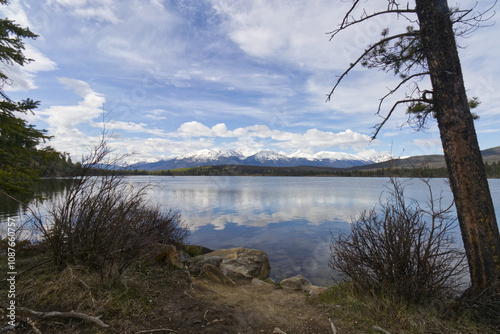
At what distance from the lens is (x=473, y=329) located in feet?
13.7

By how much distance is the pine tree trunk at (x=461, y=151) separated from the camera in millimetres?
4676

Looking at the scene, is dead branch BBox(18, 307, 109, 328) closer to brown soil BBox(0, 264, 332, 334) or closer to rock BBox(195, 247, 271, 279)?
brown soil BBox(0, 264, 332, 334)

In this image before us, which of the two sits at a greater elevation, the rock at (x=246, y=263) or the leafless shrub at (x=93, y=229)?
the leafless shrub at (x=93, y=229)

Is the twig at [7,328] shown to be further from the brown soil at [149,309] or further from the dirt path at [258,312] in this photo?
the dirt path at [258,312]

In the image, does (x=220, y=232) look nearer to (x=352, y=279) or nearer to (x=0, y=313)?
(x=352, y=279)

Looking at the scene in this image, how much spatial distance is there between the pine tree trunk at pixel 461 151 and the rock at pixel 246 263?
24.3ft

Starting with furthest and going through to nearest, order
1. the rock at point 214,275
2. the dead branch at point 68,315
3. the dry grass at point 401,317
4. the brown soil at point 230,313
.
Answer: the rock at point 214,275 → the brown soil at point 230,313 → the dry grass at point 401,317 → the dead branch at point 68,315

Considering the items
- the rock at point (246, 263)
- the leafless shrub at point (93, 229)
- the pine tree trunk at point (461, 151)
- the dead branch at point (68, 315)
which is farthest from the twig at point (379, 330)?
the rock at point (246, 263)

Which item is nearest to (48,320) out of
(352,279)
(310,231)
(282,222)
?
(352,279)

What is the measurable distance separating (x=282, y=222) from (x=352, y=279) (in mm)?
18252

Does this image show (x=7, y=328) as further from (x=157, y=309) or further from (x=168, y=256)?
(x=168, y=256)

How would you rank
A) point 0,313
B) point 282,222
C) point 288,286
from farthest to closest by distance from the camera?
point 282,222 → point 288,286 → point 0,313

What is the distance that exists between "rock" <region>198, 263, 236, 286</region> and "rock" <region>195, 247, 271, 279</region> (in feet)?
6.77

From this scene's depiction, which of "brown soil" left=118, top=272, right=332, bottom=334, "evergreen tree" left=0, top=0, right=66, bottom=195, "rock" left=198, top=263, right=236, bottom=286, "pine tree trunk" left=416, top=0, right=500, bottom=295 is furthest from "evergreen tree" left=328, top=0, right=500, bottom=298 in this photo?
"evergreen tree" left=0, top=0, right=66, bottom=195
